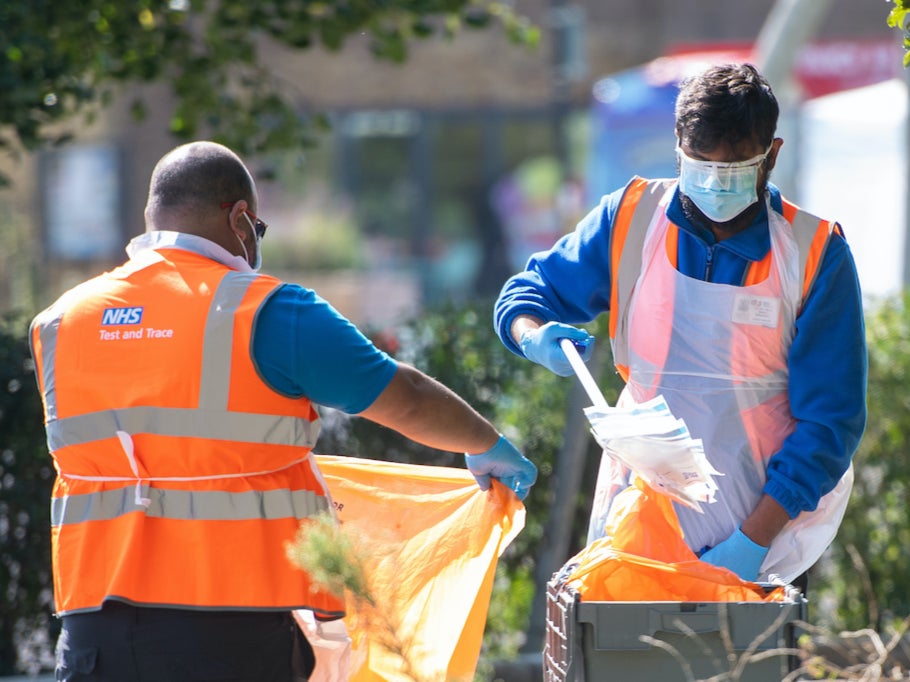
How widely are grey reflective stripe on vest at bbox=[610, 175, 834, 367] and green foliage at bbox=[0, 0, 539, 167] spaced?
2.84 meters

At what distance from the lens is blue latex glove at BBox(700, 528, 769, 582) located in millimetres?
2836

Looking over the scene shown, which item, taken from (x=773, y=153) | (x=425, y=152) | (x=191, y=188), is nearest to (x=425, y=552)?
(x=191, y=188)

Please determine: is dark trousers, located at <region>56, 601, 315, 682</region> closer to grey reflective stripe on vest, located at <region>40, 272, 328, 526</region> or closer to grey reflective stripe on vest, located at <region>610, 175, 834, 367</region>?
grey reflective stripe on vest, located at <region>40, 272, 328, 526</region>

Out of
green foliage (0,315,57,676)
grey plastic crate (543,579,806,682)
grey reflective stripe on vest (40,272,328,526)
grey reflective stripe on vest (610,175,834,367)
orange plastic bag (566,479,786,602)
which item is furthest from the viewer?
green foliage (0,315,57,676)

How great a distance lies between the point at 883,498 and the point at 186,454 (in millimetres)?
3335

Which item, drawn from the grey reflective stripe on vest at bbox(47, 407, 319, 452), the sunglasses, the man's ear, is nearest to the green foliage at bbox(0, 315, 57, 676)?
the sunglasses

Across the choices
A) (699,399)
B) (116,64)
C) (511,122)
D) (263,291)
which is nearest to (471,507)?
(699,399)

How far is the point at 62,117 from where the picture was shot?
5477mm

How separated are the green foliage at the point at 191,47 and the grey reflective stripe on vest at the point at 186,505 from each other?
8.83 ft

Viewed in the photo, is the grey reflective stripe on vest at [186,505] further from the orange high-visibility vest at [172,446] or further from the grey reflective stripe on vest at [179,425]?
the grey reflective stripe on vest at [179,425]

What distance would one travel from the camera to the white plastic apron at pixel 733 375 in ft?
9.45

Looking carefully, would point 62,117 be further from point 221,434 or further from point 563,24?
point 563,24

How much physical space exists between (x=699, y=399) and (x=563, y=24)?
43.8ft

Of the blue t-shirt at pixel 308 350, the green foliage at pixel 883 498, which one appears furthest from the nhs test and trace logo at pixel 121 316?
the green foliage at pixel 883 498
